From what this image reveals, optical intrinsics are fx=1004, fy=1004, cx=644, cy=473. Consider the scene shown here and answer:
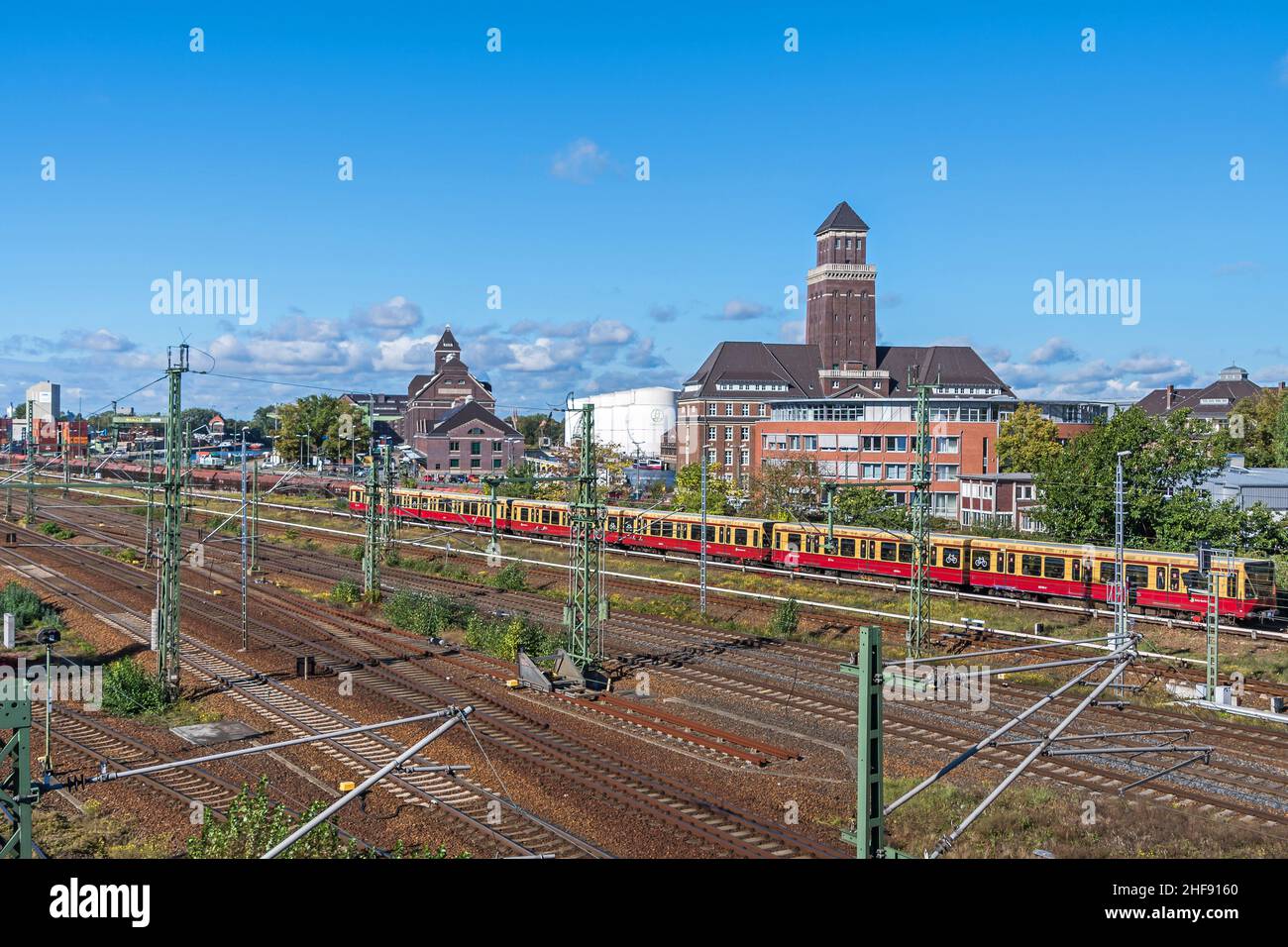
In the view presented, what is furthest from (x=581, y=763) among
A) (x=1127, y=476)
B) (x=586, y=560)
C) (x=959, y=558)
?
(x=1127, y=476)

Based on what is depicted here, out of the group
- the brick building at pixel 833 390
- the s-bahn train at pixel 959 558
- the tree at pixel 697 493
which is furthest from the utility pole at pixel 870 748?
the brick building at pixel 833 390

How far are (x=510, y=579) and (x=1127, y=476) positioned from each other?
84.6 ft

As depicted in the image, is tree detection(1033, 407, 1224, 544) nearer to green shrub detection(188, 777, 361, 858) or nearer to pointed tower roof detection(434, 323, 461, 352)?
green shrub detection(188, 777, 361, 858)

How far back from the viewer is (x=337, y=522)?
7138cm

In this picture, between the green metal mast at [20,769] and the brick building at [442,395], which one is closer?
the green metal mast at [20,769]

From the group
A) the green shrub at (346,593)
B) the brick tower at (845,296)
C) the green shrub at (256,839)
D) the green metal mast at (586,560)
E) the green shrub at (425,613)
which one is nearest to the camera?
the green shrub at (256,839)

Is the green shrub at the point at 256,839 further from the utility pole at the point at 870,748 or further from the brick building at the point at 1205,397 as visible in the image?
the brick building at the point at 1205,397

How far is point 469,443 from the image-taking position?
331 feet

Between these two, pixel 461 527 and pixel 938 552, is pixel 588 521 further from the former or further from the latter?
pixel 461 527

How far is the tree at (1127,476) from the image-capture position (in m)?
39.6

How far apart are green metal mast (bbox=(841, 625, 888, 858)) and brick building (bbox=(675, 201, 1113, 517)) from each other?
197ft

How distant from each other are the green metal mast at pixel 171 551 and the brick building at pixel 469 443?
74.7m
